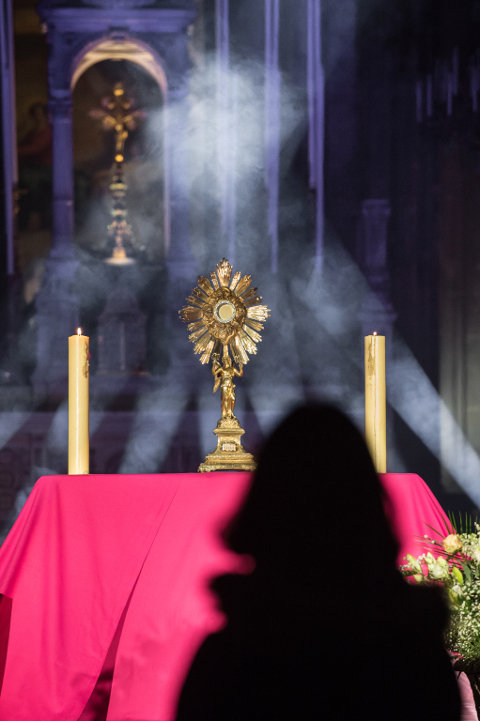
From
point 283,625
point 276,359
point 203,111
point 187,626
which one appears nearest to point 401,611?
point 283,625

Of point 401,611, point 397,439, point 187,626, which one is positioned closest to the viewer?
point 401,611

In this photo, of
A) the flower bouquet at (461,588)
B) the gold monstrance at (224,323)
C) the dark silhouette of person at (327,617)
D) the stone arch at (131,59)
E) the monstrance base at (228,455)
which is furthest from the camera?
the stone arch at (131,59)

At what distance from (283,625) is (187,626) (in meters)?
0.92

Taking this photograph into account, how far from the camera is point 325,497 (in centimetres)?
96

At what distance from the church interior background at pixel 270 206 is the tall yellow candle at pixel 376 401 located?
3344mm

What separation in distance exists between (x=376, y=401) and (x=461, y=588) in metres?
0.73

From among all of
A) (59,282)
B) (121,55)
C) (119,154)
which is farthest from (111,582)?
(121,55)

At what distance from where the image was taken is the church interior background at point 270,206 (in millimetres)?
5711

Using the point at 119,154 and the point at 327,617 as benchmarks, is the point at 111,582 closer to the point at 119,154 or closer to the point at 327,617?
the point at 327,617

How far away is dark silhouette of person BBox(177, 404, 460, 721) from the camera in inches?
37.4

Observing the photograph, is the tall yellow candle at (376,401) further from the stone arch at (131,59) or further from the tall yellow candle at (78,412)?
the stone arch at (131,59)

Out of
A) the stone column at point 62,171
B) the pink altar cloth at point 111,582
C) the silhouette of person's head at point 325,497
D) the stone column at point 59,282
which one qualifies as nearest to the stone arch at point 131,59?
the stone column at point 62,171

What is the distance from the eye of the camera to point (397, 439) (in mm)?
5715

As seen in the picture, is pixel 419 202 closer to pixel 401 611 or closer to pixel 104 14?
pixel 104 14
